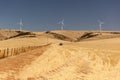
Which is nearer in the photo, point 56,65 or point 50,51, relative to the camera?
point 56,65

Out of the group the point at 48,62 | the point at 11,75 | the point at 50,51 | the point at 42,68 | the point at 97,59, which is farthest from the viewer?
the point at 97,59

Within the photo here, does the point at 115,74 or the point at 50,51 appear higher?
the point at 50,51

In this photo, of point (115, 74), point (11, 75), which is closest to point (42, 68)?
point (11, 75)

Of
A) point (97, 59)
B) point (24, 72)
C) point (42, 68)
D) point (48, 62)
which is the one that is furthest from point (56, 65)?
point (97, 59)

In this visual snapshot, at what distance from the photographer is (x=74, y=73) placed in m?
20.1

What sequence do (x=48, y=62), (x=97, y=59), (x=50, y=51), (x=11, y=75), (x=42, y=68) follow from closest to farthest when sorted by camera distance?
(x=11, y=75), (x=42, y=68), (x=48, y=62), (x=50, y=51), (x=97, y=59)

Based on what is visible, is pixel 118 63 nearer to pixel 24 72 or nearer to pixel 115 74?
pixel 115 74

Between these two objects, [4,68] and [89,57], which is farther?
[89,57]

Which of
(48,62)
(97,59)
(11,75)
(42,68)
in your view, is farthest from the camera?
(97,59)

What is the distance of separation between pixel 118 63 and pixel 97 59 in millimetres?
1740

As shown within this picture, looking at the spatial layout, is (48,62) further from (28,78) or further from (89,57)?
(89,57)

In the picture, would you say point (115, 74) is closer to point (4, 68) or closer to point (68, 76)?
point (68, 76)

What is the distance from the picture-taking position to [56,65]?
20.8 metres

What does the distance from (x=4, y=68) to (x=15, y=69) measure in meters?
0.61
